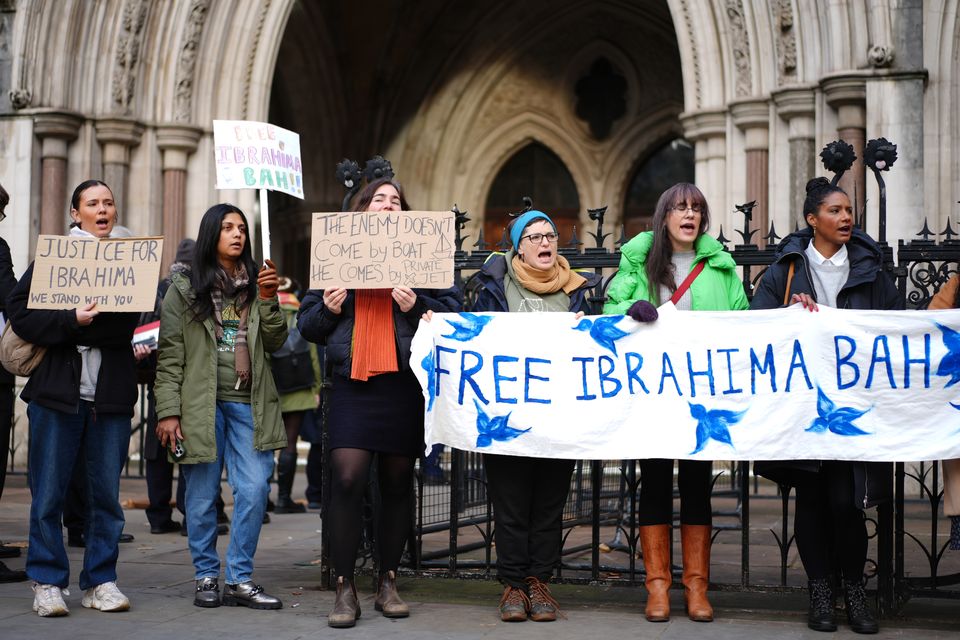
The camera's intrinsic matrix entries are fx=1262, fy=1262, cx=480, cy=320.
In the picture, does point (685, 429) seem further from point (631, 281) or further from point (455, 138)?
point (455, 138)

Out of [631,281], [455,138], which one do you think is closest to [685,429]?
[631,281]

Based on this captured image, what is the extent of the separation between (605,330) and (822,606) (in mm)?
1576

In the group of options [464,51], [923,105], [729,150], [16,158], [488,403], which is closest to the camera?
[488,403]

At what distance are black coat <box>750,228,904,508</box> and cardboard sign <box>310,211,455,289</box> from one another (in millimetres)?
1521

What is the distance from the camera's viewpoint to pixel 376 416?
585cm

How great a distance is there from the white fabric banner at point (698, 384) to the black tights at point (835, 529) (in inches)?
5.5

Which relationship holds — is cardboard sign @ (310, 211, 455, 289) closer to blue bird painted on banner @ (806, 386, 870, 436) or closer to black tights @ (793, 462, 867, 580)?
blue bird painted on banner @ (806, 386, 870, 436)

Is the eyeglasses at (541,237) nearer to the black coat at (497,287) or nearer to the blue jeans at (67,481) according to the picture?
the black coat at (497,287)

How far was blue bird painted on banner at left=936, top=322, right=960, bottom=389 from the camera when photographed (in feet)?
18.9

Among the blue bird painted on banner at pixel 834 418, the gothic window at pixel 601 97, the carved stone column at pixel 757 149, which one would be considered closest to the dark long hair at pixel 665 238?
the blue bird painted on banner at pixel 834 418

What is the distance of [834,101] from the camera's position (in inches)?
480

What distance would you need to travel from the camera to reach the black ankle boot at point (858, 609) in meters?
5.55

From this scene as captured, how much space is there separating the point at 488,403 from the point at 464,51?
14519mm

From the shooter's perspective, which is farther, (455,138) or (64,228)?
(455,138)
